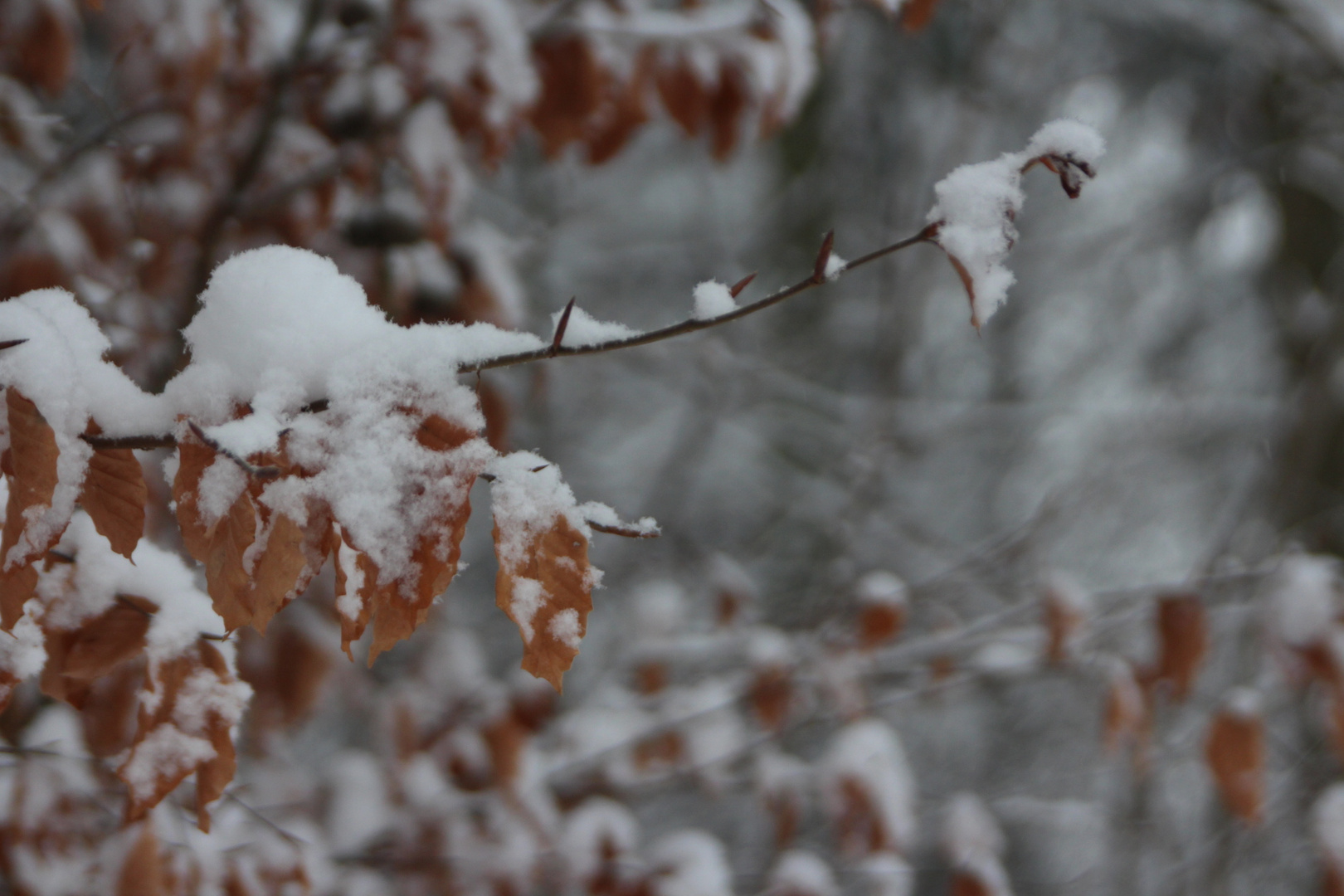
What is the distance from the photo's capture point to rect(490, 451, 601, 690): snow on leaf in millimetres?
736

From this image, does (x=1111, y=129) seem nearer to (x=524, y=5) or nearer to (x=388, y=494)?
(x=524, y=5)

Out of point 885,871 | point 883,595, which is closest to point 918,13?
point 883,595

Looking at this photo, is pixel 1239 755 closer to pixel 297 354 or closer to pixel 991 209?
pixel 991 209

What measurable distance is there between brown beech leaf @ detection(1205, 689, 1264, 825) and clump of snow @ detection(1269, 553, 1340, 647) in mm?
221

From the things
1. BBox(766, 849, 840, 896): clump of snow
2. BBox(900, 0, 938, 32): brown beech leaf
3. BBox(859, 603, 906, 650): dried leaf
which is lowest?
BBox(766, 849, 840, 896): clump of snow

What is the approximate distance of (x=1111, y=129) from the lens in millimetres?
6543

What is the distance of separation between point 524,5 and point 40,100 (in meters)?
1.30

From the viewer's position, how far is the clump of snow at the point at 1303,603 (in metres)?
2.28

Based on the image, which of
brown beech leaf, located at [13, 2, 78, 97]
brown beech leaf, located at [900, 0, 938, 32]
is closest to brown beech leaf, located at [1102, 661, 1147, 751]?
brown beech leaf, located at [900, 0, 938, 32]

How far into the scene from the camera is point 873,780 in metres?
2.54

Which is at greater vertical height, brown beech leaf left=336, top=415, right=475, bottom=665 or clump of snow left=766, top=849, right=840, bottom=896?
clump of snow left=766, top=849, right=840, bottom=896

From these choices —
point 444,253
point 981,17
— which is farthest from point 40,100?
point 981,17

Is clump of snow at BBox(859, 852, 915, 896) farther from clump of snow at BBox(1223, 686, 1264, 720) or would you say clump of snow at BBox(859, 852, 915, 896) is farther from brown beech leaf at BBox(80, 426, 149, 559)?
brown beech leaf at BBox(80, 426, 149, 559)

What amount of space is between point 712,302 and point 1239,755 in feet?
7.39
